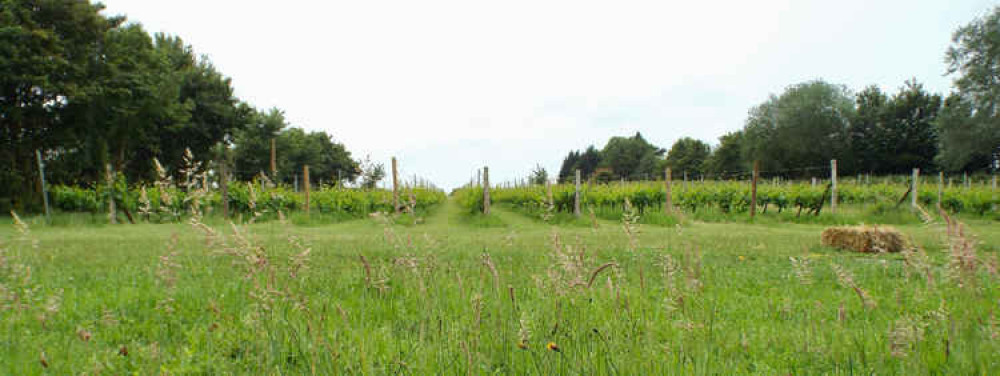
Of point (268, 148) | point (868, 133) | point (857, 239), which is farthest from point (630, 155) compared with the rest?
point (857, 239)

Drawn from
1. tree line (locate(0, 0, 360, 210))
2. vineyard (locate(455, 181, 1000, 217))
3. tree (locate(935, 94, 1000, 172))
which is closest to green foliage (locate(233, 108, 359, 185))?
tree line (locate(0, 0, 360, 210))

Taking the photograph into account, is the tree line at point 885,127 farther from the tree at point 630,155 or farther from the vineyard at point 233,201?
the vineyard at point 233,201

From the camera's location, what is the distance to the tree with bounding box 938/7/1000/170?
33.8 meters

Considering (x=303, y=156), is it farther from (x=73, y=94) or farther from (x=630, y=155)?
(x=630, y=155)

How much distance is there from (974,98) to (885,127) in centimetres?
1798

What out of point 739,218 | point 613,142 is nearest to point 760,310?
point 739,218

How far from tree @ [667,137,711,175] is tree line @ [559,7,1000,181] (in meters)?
4.90

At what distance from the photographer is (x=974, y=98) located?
35094 millimetres

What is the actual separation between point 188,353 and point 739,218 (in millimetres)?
17960

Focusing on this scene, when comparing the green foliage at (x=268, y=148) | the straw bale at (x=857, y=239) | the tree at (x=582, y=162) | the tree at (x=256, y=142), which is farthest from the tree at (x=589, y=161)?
the straw bale at (x=857, y=239)

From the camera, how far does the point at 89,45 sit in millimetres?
22375

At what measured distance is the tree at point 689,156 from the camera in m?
75.0

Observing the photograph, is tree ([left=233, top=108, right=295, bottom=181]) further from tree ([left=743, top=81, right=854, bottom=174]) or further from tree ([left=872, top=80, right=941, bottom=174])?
tree ([left=872, top=80, right=941, bottom=174])

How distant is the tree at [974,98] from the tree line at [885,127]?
0.21 ft
